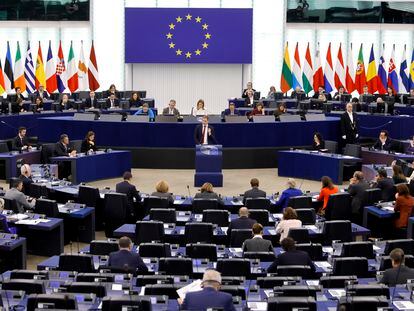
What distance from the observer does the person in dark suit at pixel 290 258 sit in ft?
44.1

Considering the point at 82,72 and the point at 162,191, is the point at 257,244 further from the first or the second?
the point at 82,72

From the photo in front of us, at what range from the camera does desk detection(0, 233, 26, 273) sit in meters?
15.3

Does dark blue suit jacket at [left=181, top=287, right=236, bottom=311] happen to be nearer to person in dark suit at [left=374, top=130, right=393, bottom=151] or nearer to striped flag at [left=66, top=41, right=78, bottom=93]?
person in dark suit at [left=374, top=130, right=393, bottom=151]

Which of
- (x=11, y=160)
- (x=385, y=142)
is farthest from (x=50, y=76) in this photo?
(x=385, y=142)

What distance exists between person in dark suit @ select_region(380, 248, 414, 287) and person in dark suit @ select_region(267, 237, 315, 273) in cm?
133

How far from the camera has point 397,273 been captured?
493 inches

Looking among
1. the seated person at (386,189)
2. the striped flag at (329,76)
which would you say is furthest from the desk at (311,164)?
the striped flag at (329,76)

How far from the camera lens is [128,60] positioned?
137 ft

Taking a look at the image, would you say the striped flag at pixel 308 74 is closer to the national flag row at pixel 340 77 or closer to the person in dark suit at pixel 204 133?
the national flag row at pixel 340 77

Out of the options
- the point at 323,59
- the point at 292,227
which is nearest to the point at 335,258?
the point at 292,227

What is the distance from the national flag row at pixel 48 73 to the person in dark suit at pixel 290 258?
930 inches

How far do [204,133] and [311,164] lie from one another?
333 centimetres

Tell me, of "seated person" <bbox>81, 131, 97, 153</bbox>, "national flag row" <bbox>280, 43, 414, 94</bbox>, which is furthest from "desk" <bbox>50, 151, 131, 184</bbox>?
"national flag row" <bbox>280, 43, 414, 94</bbox>

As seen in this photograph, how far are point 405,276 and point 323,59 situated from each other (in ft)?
113
